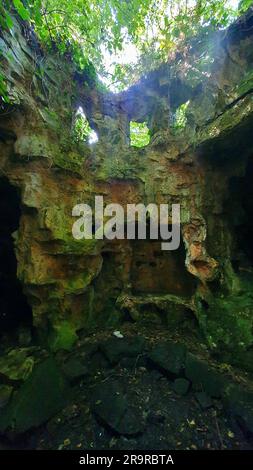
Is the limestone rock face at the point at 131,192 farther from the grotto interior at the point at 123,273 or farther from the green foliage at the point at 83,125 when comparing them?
the green foliage at the point at 83,125

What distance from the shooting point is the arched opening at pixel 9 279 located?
5.99 meters

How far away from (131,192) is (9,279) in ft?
12.7

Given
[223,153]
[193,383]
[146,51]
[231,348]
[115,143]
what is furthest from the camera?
[146,51]

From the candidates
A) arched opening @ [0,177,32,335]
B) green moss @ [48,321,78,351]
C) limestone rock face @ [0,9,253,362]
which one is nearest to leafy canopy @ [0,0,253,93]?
limestone rock face @ [0,9,253,362]

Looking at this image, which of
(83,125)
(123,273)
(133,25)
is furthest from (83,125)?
(123,273)

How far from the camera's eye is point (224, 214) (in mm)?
6332

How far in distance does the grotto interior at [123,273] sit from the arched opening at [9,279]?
33 millimetres

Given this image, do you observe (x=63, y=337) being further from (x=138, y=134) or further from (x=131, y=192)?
(x=138, y=134)

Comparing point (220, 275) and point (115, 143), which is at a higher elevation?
point (115, 143)

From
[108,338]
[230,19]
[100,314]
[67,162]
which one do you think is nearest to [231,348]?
[108,338]

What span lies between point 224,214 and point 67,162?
4.05m

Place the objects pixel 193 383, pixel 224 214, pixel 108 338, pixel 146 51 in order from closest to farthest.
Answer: pixel 193 383 < pixel 108 338 < pixel 224 214 < pixel 146 51

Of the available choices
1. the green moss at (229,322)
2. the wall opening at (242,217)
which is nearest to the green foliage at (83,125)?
the wall opening at (242,217)
